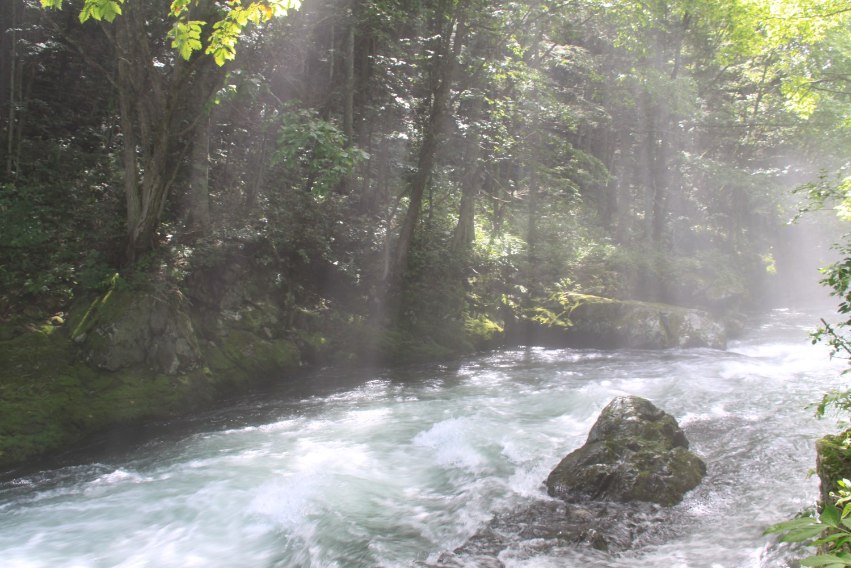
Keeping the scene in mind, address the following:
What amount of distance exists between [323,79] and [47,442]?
11599mm

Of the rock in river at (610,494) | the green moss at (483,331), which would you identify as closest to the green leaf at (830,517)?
the rock in river at (610,494)

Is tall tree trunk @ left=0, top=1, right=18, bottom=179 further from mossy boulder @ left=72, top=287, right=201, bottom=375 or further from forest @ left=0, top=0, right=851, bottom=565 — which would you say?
mossy boulder @ left=72, top=287, right=201, bottom=375

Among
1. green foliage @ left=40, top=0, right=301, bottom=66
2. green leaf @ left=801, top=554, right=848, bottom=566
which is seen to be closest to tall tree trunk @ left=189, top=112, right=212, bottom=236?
green foliage @ left=40, top=0, right=301, bottom=66

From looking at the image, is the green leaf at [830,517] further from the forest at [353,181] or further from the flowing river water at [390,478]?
the forest at [353,181]

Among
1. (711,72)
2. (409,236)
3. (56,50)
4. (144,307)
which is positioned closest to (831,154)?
(711,72)

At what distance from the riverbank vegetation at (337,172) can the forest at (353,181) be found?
0.19ft

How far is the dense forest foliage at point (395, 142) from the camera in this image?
9.56 metres

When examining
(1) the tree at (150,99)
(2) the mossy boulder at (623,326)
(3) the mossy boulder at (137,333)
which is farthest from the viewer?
(2) the mossy boulder at (623,326)

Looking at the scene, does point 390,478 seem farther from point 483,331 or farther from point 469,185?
point 469,185

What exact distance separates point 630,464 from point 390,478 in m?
2.68

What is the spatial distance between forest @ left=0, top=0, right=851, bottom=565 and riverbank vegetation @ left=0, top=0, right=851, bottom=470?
6cm

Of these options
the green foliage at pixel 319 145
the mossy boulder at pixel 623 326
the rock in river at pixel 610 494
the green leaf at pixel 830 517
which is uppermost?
the green foliage at pixel 319 145

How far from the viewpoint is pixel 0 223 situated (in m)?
9.30

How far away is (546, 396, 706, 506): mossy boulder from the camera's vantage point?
19.5 ft
